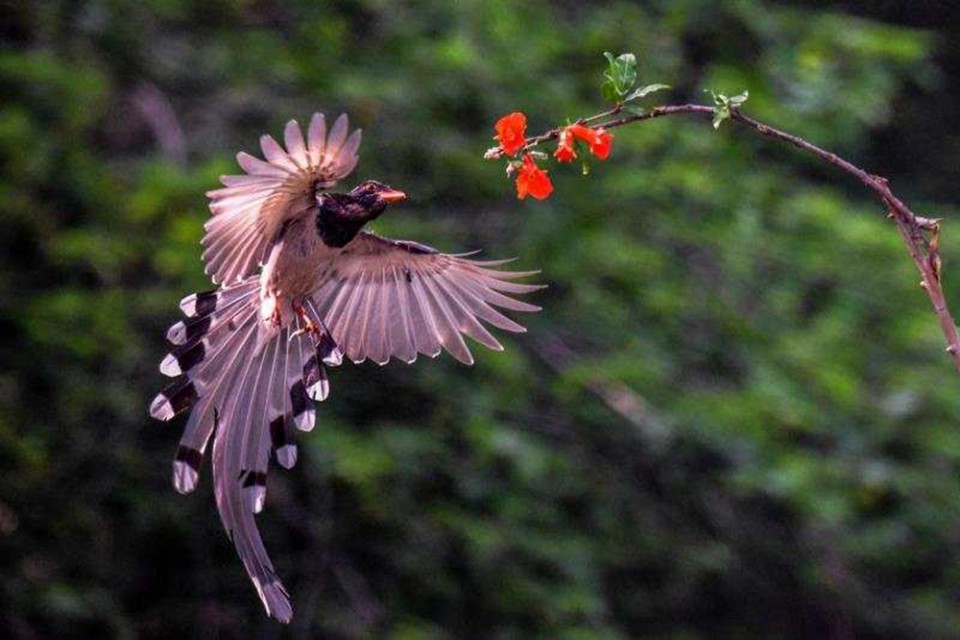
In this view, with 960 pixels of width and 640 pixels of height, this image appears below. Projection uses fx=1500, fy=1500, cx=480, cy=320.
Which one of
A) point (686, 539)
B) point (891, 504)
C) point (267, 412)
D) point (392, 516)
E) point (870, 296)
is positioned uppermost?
point (870, 296)

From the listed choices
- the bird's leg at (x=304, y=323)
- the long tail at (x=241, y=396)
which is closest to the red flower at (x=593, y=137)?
the long tail at (x=241, y=396)

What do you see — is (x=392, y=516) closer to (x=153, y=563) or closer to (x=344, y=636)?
(x=344, y=636)

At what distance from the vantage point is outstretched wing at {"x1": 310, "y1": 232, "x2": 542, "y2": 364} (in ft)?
9.73

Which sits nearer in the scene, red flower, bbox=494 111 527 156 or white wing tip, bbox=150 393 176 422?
red flower, bbox=494 111 527 156

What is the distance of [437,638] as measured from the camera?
4629mm

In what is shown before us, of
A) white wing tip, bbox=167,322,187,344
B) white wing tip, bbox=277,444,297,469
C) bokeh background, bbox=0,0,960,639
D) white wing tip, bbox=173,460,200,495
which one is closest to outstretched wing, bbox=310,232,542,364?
white wing tip, bbox=167,322,187,344

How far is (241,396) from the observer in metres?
2.65

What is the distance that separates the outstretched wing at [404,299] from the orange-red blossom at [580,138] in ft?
2.96

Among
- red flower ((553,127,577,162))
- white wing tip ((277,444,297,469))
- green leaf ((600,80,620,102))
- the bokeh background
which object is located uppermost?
the bokeh background

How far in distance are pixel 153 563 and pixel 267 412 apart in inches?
88.8

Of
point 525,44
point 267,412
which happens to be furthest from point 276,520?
point 267,412

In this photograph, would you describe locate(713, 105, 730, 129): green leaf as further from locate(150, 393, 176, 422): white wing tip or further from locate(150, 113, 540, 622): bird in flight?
locate(150, 393, 176, 422): white wing tip

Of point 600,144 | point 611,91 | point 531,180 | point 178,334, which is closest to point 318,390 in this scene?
point 178,334

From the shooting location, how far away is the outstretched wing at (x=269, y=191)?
7.63 feet
